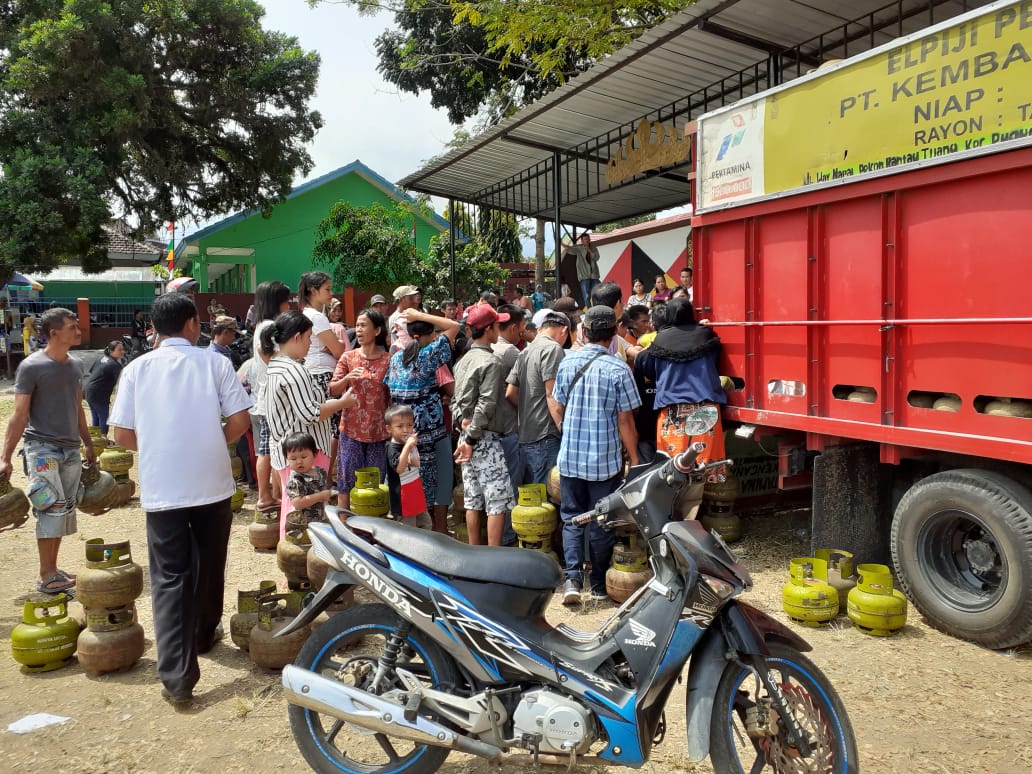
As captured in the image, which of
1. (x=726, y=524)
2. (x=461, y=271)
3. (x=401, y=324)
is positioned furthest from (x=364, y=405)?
(x=461, y=271)

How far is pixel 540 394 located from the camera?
5922 mm

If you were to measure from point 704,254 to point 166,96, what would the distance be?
2159 cm

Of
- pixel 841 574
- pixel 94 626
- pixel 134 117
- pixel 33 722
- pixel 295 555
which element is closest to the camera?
pixel 33 722

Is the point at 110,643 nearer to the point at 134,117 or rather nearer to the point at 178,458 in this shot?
the point at 178,458

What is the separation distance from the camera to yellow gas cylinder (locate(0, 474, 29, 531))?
552 cm

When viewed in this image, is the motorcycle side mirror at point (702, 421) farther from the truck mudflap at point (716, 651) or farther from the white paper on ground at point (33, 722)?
the white paper on ground at point (33, 722)

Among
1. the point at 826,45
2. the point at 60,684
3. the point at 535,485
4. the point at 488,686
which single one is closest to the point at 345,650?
the point at 488,686

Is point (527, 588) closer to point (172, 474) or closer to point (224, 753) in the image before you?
point (224, 753)

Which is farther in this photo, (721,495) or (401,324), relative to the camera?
(721,495)

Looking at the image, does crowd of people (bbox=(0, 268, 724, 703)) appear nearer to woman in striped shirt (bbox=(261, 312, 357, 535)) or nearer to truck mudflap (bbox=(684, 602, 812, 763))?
woman in striped shirt (bbox=(261, 312, 357, 535))

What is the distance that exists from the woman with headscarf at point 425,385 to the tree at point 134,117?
16623 mm

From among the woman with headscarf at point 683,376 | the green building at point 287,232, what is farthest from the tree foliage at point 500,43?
the woman with headscarf at point 683,376

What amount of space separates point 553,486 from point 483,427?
72cm

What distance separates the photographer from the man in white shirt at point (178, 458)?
3.97 m
